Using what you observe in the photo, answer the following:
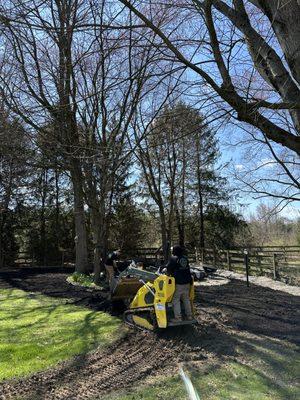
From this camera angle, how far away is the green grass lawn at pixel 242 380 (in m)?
5.39

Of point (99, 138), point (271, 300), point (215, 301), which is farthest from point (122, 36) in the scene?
point (99, 138)

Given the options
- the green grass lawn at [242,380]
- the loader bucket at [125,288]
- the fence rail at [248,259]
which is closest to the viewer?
the green grass lawn at [242,380]

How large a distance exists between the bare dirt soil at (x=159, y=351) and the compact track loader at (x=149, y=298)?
29 cm

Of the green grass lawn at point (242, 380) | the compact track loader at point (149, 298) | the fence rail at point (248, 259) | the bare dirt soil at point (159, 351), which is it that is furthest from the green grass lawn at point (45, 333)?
the fence rail at point (248, 259)

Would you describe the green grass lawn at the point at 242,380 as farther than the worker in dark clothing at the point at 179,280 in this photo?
No

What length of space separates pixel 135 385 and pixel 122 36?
4.55 metres

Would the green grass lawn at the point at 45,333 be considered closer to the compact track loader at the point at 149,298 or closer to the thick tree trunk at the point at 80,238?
the compact track loader at the point at 149,298

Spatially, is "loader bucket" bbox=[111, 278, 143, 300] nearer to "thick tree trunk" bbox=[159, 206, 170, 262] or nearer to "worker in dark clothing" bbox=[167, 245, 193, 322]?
"worker in dark clothing" bbox=[167, 245, 193, 322]

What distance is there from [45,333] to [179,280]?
2948 millimetres

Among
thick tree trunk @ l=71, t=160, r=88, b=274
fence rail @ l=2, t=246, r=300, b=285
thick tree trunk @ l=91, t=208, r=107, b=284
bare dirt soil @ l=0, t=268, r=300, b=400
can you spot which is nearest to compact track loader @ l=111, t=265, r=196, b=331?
bare dirt soil @ l=0, t=268, r=300, b=400

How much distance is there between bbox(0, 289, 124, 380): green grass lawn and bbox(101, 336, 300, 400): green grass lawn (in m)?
2.09

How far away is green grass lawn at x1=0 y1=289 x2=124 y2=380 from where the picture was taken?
7.20m

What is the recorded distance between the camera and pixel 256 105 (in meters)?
4.88

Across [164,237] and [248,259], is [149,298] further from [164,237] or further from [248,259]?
[164,237]
